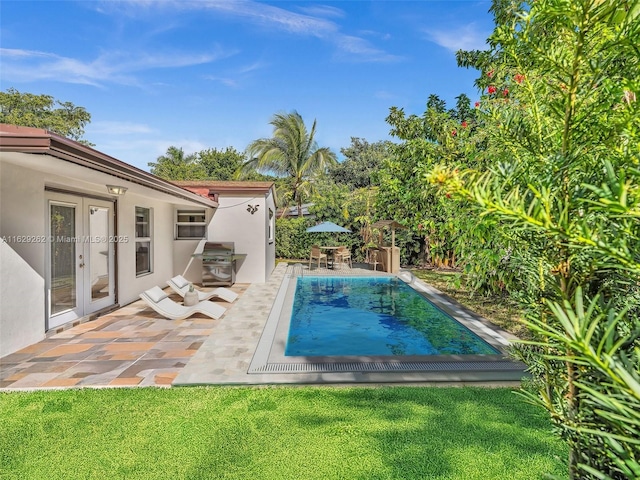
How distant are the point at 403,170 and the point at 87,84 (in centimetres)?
2902

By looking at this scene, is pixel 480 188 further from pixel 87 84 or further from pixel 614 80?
pixel 87 84

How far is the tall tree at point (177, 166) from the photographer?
148 ft

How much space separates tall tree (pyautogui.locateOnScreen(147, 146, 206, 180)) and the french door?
1420 inches

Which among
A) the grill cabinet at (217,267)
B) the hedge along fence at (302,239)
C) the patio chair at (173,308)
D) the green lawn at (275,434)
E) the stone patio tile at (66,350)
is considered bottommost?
the green lawn at (275,434)

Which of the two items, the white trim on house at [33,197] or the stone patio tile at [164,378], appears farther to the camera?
the stone patio tile at [164,378]

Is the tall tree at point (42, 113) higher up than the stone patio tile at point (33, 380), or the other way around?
the tall tree at point (42, 113)

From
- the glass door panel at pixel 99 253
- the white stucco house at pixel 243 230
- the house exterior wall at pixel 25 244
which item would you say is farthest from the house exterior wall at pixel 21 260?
the white stucco house at pixel 243 230

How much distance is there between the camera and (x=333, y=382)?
5.33m

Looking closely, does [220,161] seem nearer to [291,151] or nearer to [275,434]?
[291,151]

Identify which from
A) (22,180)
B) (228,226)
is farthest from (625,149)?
(228,226)

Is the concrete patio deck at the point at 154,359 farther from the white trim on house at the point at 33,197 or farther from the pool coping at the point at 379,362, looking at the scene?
the white trim on house at the point at 33,197

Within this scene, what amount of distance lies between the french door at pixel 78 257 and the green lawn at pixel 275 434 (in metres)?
3.51

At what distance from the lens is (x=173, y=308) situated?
29.6 ft

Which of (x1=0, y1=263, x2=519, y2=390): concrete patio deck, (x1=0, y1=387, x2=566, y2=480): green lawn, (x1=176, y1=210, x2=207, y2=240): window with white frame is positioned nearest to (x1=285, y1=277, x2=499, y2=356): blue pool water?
(x1=0, y1=263, x2=519, y2=390): concrete patio deck
